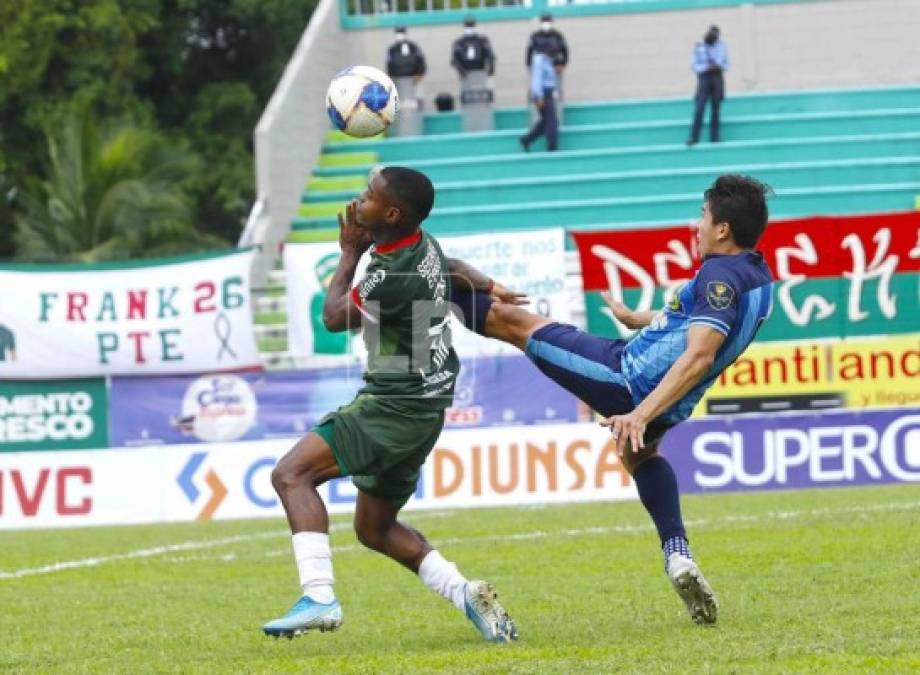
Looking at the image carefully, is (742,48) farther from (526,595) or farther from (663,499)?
(663,499)

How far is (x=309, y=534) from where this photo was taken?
26.2 feet

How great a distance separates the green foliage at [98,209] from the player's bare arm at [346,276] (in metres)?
22.3

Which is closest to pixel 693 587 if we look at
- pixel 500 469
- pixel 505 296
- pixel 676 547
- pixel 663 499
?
pixel 676 547

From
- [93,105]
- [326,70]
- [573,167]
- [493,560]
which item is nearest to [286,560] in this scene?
[493,560]

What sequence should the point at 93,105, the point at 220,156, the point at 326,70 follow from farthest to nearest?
the point at 220,156, the point at 93,105, the point at 326,70

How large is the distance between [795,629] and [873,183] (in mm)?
20223

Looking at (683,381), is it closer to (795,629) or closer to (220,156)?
(795,629)

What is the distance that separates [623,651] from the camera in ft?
25.0

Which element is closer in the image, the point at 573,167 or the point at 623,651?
the point at 623,651

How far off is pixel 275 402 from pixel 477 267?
2.44 meters

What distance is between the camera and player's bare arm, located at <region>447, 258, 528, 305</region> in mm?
8617

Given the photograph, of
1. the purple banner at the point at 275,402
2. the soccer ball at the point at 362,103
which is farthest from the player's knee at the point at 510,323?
the purple banner at the point at 275,402

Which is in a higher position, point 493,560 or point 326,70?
point 326,70

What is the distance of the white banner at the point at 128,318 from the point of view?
1867 centimetres
